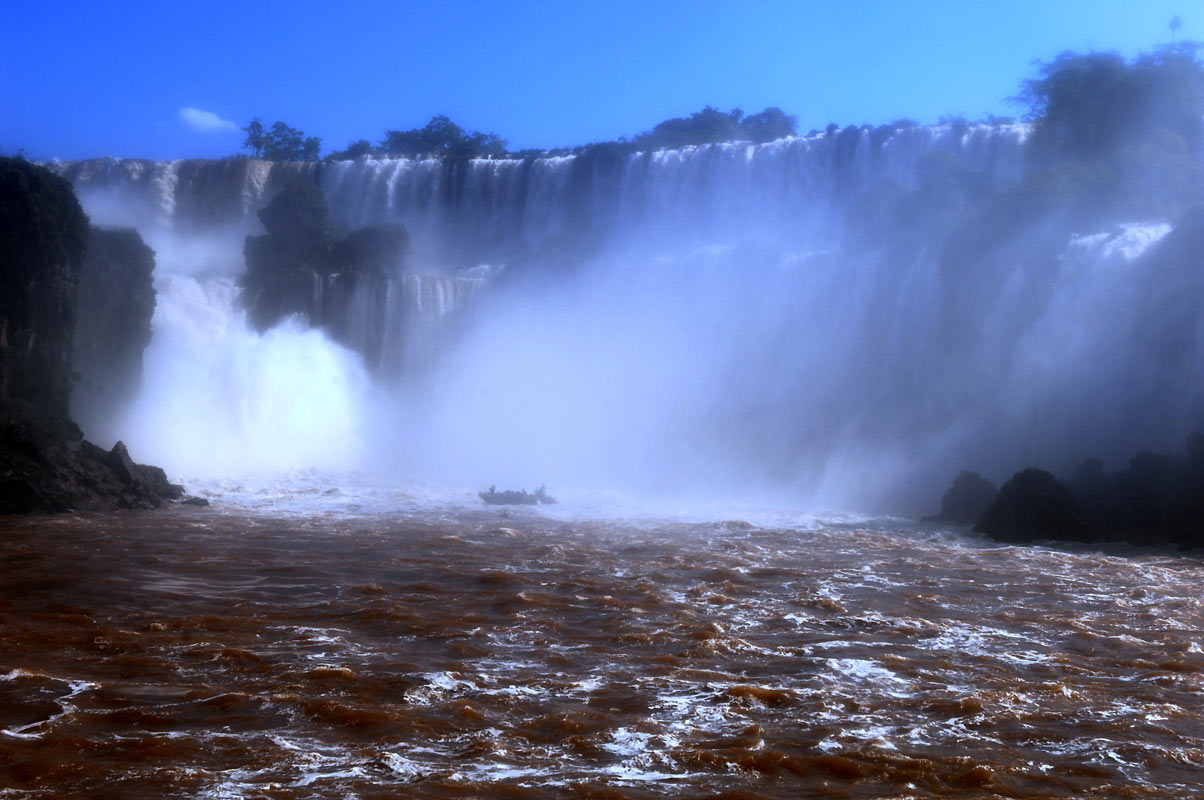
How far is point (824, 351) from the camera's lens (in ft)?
76.4

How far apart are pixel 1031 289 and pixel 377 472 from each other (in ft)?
43.6

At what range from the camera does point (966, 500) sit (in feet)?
56.0

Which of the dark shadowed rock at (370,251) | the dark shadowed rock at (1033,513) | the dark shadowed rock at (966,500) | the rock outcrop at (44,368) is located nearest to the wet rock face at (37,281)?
the rock outcrop at (44,368)

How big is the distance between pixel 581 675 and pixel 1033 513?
10.4m

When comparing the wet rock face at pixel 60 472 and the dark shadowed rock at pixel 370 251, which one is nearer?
the wet rock face at pixel 60 472

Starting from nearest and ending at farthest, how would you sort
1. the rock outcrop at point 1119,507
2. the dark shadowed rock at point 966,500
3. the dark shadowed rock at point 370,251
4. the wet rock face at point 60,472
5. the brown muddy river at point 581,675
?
1. the brown muddy river at point 581,675
2. the wet rock face at point 60,472
3. the rock outcrop at point 1119,507
4. the dark shadowed rock at point 966,500
5. the dark shadowed rock at point 370,251

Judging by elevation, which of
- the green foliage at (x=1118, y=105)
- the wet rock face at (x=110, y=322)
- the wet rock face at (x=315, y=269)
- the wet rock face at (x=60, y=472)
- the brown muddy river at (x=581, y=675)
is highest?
the green foliage at (x=1118, y=105)

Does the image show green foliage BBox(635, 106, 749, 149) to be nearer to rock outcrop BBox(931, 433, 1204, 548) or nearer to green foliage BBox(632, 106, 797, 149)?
green foliage BBox(632, 106, 797, 149)

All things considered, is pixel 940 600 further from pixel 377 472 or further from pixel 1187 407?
pixel 377 472

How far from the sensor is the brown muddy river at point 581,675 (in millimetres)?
4977

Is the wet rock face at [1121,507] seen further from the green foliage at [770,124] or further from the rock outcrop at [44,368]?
the green foliage at [770,124]

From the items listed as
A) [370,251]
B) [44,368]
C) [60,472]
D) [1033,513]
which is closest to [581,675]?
[1033,513]

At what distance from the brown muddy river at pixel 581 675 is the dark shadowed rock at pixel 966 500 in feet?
15.5

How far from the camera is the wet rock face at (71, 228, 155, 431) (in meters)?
20.2
